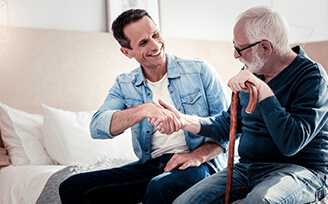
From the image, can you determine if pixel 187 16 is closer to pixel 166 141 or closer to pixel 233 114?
pixel 166 141

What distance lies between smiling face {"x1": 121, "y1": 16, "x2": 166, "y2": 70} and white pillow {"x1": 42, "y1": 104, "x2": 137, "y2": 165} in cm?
80

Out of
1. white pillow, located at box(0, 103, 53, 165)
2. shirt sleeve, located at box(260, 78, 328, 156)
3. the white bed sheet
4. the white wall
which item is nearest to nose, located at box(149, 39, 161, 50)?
shirt sleeve, located at box(260, 78, 328, 156)

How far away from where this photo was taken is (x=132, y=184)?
1.82 metres

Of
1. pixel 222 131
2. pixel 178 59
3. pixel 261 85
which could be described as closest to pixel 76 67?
pixel 178 59

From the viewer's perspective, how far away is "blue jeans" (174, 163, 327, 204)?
1307 mm

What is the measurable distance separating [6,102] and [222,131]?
166 centimetres

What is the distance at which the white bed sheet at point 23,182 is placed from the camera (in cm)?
215

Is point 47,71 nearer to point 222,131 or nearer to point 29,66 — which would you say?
point 29,66

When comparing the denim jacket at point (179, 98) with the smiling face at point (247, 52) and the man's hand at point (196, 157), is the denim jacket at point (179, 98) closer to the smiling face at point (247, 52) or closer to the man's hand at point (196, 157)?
the man's hand at point (196, 157)

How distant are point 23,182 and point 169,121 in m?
1.09

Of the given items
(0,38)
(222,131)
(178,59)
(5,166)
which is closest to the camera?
(222,131)

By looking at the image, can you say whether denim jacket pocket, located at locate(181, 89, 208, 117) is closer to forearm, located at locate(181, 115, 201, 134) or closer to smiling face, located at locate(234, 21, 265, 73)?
forearm, located at locate(181, 115, 201, 134)

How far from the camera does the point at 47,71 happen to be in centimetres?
287

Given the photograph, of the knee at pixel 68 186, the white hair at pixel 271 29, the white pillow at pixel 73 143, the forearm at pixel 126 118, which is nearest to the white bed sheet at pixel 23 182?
the white pillow at pixel 73 143
